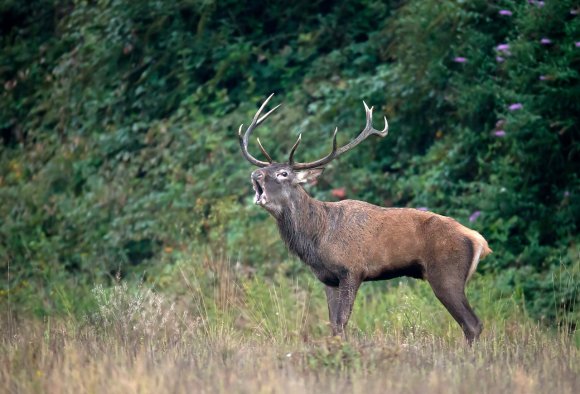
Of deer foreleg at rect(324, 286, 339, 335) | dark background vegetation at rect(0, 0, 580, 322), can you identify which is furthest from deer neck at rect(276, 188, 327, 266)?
dark background vegetation at rect(0, 0, 580, 322)

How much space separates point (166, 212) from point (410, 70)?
150 inches

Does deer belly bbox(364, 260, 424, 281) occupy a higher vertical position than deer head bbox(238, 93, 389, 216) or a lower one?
lower

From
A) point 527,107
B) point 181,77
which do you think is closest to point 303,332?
point 527,107

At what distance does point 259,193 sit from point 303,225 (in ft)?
1.48

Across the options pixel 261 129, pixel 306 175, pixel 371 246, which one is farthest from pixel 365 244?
pixel 261 129

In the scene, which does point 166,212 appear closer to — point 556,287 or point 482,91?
point 482,91

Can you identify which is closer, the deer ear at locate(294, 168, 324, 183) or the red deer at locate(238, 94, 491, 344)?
the red deer at locate(238, 94, 491, 344)

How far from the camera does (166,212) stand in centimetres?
1469

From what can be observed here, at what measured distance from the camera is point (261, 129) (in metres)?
15.1

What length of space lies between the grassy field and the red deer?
0.44 meters

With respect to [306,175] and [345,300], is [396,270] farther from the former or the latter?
[306,175]

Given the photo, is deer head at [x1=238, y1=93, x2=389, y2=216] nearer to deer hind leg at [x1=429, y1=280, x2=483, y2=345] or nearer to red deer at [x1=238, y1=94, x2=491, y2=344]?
red deer at [x1=238, y1=94, x2=491, y2=344]

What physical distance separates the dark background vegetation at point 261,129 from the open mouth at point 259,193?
298 centimetres

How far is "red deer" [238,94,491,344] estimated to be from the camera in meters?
8.60
